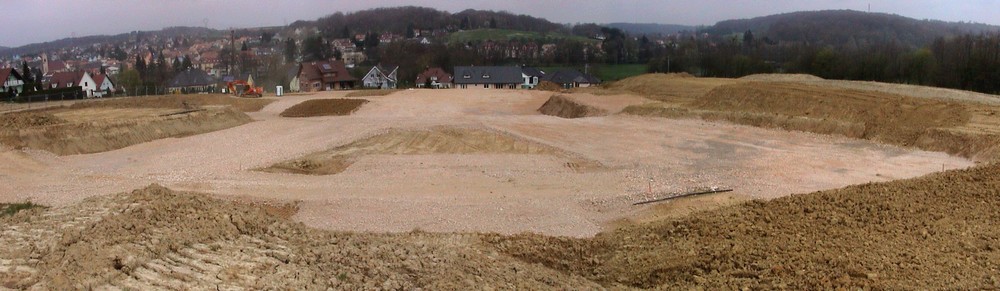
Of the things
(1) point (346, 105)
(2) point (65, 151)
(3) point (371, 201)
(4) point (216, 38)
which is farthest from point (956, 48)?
(4) point (216, 38)

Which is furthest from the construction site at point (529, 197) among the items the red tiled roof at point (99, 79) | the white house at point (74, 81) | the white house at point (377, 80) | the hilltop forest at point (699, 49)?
the red tiled roof at point (99, 79)

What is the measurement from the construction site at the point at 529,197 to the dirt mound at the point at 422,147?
159 millimetres

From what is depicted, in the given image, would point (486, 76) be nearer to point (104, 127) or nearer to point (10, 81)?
point (10, 81)

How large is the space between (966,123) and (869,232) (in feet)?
63.2

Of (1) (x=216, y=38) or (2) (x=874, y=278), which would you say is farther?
(1) (x=216, y=38)

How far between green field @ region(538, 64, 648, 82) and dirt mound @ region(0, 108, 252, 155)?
A: 62.4 metres

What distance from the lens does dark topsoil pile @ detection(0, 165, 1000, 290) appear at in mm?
8133

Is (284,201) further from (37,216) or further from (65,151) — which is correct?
(65,151)

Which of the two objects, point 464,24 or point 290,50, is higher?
point 464,24

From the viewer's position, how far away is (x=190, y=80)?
248 ft

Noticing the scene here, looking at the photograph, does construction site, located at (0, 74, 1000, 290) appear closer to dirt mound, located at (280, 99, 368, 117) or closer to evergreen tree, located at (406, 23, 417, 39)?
dirt mound, located at (280, 99, 368, 117)

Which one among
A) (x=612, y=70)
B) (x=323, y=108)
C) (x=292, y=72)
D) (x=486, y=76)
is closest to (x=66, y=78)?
(x=292, y=72)

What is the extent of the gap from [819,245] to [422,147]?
57.0 ft

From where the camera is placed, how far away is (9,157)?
22.1m
